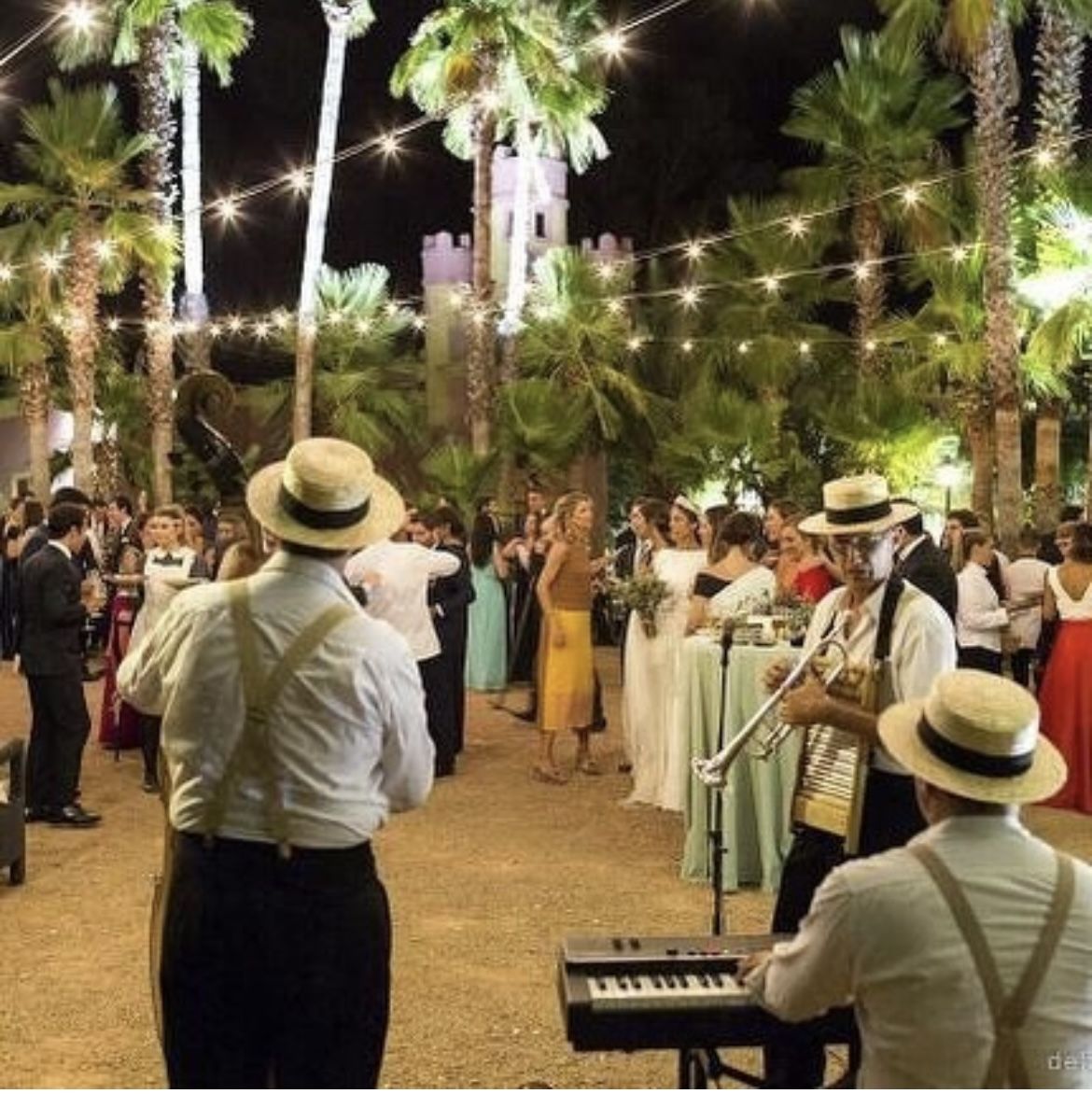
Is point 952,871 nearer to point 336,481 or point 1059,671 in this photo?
point 336,481

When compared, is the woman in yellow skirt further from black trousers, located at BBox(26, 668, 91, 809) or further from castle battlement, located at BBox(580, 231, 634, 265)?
castle battlement, located at BBox(580, 231, 634, 265)

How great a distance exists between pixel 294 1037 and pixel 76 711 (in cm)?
574

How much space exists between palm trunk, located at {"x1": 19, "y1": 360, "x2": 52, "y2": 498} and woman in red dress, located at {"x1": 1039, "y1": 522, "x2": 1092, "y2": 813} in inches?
711

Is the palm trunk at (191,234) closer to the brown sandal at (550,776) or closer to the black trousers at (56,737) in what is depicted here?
the brown sandal at (550,776)

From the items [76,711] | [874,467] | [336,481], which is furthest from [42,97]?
[336,481]

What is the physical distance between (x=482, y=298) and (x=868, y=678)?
734 inches

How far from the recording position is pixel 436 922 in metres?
6.96

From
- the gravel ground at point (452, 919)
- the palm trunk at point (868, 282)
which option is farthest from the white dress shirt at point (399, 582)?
the palm trunk at point (868, 282)

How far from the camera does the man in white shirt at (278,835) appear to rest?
338 cm

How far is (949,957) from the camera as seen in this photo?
8.68ft

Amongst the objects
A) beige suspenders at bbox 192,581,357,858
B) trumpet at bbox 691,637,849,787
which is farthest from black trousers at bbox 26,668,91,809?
beige suspenders at bbox 192,581,357,858

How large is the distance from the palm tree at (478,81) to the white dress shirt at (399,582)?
11337 millimetres

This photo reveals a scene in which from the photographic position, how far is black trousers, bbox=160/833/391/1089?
11.1 feet

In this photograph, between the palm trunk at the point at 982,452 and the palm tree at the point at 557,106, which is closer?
the palm trunk at the point at 982,452
